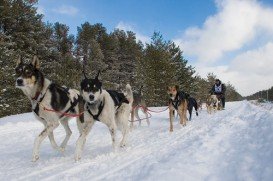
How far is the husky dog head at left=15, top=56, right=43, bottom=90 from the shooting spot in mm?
6697

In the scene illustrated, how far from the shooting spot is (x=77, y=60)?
40.3m

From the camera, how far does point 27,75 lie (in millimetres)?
6777

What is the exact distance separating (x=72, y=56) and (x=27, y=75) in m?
32.2

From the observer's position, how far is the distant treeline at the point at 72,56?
79.6 feet

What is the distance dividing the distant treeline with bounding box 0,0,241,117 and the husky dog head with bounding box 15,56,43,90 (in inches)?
601

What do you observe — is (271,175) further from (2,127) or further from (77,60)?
(77,60)

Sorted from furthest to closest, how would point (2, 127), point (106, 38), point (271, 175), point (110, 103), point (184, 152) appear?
point (106, 38) → point (2, 127) → point (110, 103) → point (184, 152) → point (271, 175)

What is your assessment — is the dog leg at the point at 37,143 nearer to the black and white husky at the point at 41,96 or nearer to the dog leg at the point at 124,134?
the black and white husky at the point at 41,96

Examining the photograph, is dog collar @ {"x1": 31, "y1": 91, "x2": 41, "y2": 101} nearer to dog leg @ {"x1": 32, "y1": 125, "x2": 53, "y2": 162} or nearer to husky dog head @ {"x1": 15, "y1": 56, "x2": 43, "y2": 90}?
husky dog head @ {"x1": 15, "y1": 56, "x2": 43, "y2": 90}

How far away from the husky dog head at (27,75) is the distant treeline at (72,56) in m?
15.3

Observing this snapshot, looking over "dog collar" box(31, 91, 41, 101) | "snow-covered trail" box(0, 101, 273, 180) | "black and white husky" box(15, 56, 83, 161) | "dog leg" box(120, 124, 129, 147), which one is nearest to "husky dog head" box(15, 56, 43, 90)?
"black and white husky" box(15, 56, 83, 161)

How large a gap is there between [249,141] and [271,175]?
6.71 feet

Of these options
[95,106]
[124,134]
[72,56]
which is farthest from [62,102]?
[72,56]

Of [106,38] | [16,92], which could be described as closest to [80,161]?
[16,92]
